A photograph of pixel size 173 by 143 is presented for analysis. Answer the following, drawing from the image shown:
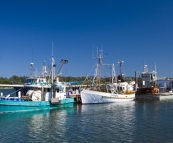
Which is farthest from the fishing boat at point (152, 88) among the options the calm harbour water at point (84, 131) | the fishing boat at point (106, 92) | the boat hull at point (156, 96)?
the calm harbour water at point (84, 131)

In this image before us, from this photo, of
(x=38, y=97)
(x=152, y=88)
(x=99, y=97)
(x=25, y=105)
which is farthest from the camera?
(x=152, y=88)

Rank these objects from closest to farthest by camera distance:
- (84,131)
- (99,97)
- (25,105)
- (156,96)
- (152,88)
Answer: (84,131), (25,105), (99,97), (156,96), (152,88)

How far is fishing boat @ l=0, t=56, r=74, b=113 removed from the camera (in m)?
35.2

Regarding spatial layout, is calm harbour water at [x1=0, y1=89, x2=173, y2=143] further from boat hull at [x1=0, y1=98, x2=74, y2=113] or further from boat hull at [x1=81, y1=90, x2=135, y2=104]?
boat hull at [x1=81, y1=90, x2=135, y2=104]

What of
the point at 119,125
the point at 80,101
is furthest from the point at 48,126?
the point at 80,101

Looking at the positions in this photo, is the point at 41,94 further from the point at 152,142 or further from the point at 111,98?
the point at 152,142

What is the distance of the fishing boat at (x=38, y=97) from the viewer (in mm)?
35250

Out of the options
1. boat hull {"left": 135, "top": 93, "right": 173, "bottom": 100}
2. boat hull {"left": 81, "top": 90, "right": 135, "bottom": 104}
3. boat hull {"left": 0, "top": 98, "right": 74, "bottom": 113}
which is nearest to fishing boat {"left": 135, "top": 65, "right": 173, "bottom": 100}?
boat hull {"left": 135, "top": 93, "right": 173, "bottom": 100}

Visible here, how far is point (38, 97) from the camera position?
39688mm

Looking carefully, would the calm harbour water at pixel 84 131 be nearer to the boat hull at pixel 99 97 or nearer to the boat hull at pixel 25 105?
the boat hull at pixel 25 105

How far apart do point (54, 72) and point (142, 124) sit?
2227 cm

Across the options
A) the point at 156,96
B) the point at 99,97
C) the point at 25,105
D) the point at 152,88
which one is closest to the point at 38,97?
the point at 25,105

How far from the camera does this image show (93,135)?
70.5ft

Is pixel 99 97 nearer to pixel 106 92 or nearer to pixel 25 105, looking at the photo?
pixel 106 92
